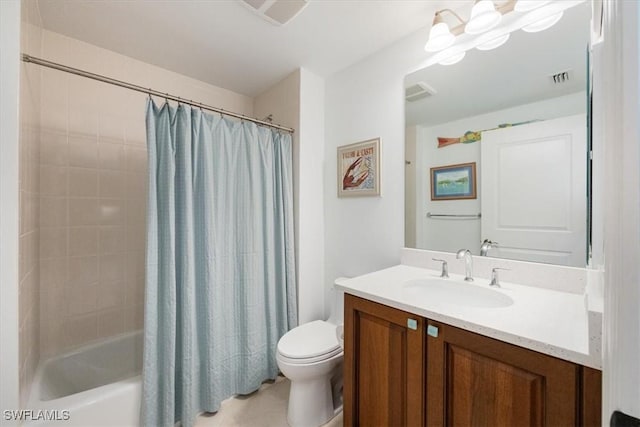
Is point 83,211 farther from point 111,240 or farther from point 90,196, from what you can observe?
point 111,240

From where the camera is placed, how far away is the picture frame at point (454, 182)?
56.4 inches

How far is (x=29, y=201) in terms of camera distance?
1256mm

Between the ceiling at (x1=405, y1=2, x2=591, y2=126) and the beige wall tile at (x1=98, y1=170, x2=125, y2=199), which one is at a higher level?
the ceiling at (x1=405, y1=2, x2=591, y2=126)

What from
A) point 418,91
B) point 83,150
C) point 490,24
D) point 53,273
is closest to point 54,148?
point 83,150

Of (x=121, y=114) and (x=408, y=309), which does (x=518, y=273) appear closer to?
(x=408, y=309)

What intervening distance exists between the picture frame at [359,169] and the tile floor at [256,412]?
1.42 m

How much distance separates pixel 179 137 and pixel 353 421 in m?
1.72

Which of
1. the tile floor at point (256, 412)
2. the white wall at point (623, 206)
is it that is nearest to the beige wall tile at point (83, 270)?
the tile floor at point (256, 412)

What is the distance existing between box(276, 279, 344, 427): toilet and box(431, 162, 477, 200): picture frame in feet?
3.24

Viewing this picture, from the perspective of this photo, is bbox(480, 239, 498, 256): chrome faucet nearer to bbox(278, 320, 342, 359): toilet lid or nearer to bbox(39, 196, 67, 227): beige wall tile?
bbox(278, 320, 342, 359): toilet lid

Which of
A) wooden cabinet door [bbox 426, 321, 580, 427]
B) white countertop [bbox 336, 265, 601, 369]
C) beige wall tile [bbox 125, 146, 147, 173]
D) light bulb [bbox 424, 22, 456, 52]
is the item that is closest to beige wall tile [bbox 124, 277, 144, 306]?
beige wall tile [bbox 125, 146, 147, 173]

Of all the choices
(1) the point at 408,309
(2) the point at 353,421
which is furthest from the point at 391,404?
(1) the point at 408,309

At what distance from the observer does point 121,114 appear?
1.88m

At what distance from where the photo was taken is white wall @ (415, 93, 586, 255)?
1.26 m
